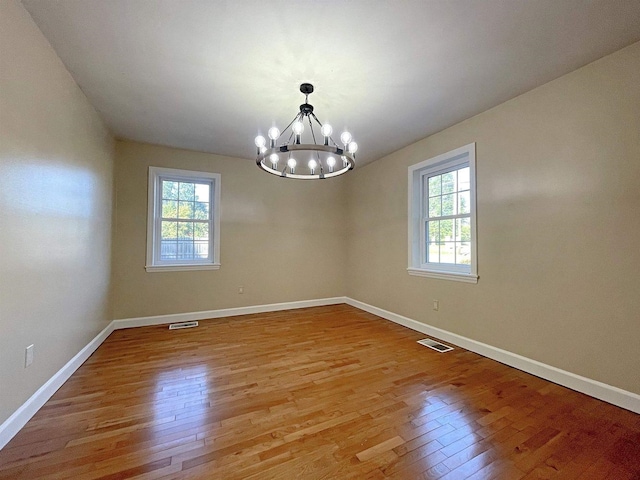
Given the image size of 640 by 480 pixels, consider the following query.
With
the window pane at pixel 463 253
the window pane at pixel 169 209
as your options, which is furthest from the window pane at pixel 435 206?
the window pane at pixel 169 209

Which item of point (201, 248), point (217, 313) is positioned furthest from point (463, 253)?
point (201, 248)

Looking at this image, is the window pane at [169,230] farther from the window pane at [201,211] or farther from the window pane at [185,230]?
the window pane at [201,211]

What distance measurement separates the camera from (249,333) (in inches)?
138

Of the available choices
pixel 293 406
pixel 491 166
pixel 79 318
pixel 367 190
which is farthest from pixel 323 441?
pixel 367 190

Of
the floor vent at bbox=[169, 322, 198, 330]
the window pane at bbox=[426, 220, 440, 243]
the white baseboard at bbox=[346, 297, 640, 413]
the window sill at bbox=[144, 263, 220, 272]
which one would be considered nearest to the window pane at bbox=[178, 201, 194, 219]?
the window sill at bbox=[144, 263, 220, 272]

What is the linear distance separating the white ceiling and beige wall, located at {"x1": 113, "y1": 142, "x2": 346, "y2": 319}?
1.20m

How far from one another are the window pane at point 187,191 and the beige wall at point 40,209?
53.9 inches

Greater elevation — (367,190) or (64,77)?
(64,77)

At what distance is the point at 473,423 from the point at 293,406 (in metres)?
1.20

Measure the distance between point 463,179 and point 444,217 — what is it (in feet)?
1.68

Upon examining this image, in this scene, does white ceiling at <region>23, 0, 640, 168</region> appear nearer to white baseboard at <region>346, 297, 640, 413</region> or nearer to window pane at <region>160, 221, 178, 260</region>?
window pane at <region>160, 221, 178, 260</region>

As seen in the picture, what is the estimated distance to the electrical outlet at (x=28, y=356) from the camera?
173cm

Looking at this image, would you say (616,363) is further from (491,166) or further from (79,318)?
(79,318)

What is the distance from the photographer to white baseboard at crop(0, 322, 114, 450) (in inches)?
61.0
